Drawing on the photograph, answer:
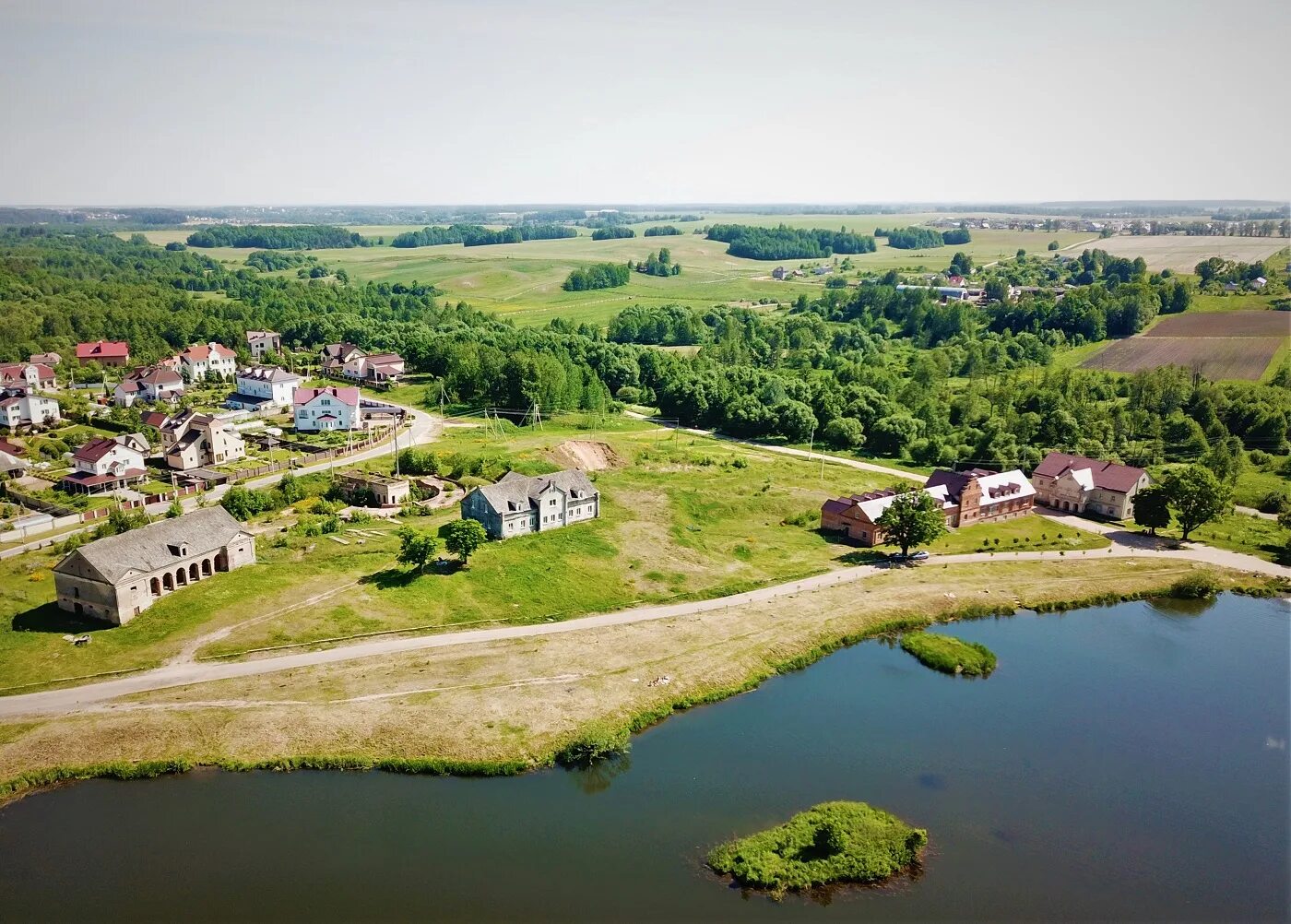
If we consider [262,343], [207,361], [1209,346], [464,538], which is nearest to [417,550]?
[464,538]

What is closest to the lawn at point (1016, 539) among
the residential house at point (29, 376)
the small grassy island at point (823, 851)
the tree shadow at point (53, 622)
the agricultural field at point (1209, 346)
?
the small grassy island at point (823, 851)

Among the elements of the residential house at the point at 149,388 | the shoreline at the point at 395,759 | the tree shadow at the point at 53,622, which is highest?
the residential house at the point at 149,388

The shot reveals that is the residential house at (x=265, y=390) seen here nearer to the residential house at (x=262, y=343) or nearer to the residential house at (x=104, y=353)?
the residential house at (x=262, y=343)

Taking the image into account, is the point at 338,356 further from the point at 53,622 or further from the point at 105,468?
the point at 53,622

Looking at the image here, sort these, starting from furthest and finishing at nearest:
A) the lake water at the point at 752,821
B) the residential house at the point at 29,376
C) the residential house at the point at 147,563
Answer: the residential house at the point at 29,376, the residential house at the point at 147,563, the lake water at the point at 752,821

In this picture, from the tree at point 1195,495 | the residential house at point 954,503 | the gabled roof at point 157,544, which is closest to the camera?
the gabled roof at point 157,544

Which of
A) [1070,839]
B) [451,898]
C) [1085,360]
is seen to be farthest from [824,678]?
[1085,360]
